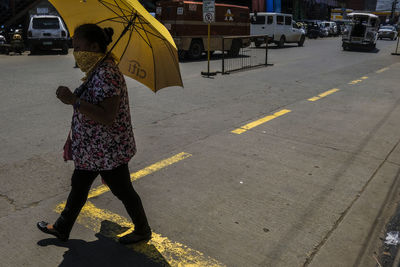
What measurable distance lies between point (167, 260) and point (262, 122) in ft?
13.9

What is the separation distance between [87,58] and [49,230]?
146 cm

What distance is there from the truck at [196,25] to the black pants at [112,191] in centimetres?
1289

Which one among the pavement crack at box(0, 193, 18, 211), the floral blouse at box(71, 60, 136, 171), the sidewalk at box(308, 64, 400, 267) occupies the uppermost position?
the floral blouse at box(71, 60, 136, 171)

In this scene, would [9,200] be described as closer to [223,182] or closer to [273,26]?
[223,182]

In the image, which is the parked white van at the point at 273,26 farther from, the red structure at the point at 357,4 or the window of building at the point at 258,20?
the red structure at the point at 357,4

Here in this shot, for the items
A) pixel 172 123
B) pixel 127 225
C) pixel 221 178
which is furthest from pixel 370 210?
pixel 172 123

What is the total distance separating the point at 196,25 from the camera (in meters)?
17.0

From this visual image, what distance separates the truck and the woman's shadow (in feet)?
42.4

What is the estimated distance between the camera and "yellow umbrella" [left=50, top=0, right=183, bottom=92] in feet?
8.98

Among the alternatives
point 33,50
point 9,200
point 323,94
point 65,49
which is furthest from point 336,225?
point 33,50

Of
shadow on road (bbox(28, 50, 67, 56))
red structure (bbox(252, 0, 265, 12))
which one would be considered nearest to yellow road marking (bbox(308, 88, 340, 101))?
shadow on road (bbox(28, 50, 67, 56))

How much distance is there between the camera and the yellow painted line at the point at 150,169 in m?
3.97

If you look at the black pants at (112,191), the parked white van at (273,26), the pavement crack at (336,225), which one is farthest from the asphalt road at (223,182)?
the parked white van at (273,26)

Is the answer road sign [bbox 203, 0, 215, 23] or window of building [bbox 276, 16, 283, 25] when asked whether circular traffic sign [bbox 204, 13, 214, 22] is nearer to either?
road sign [bbox 203, 0, 215, 23]
